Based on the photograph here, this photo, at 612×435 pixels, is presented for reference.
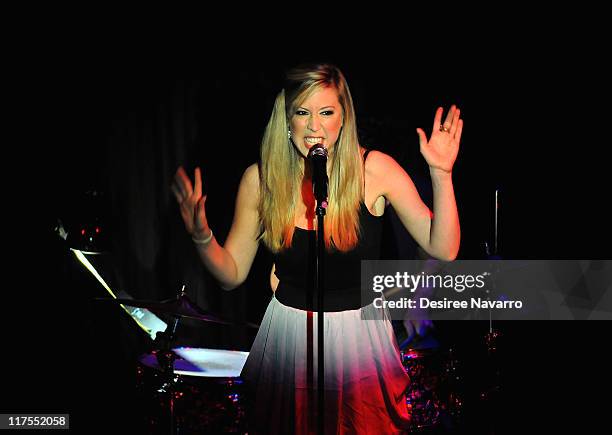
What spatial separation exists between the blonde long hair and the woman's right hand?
0.27 metres

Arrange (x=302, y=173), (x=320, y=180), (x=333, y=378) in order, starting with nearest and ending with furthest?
1. (x=320, y=180)
2. (x=333, y=378)
3. (x=302, y=173)

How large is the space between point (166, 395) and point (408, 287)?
1671mm

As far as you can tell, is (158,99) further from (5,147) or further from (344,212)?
(344,212)

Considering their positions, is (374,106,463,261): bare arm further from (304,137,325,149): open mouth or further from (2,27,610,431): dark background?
(2,27,610,431): dark background

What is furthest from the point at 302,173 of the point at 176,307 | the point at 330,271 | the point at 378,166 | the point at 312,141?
the point at 176,307

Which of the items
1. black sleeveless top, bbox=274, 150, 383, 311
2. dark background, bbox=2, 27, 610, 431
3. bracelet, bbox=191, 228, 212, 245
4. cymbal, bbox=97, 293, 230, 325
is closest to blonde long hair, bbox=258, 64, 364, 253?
black sleeveless top, bbox=274, 150, 383, 311

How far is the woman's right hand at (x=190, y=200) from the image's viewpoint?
241 cm

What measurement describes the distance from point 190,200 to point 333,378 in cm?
78

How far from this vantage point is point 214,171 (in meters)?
4.29

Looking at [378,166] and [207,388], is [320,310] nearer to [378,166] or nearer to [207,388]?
[378,166]

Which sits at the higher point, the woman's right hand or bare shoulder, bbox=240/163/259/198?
bare shoulder, bbox=240/163/259/198

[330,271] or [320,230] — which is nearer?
[320,230]

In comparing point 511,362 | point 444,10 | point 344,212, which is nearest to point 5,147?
point 344,212

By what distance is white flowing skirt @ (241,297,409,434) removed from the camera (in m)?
2.39
